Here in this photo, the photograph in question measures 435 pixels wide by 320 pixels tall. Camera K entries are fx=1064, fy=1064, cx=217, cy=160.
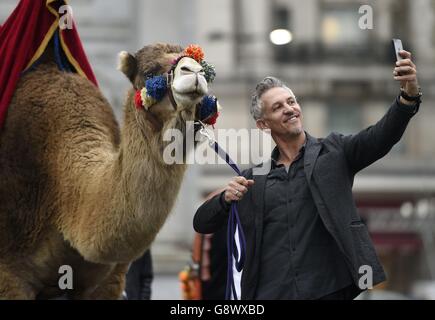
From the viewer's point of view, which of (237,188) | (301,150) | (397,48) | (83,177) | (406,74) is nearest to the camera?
(406,74)

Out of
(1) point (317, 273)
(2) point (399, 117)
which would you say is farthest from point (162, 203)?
(2) point (399, 117)

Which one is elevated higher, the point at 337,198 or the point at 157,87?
the point at 157,87

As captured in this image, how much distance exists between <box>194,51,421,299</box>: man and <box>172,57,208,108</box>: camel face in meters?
0.43

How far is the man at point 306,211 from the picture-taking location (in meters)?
4.84

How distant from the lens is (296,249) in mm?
4945

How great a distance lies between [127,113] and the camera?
5430mm

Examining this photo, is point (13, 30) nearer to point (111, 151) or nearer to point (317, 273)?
point (111, 151)

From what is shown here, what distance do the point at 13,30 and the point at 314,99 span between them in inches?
931

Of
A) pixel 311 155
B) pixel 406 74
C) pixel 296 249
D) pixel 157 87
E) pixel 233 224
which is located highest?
pixel 157 87

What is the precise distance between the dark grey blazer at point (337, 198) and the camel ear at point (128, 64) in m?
0.78

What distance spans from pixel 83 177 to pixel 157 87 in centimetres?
94

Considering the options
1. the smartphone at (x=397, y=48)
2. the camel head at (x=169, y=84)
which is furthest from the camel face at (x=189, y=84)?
the smartphone at (x=397, y=48)

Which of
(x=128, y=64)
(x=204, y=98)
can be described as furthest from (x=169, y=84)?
(x=128, y=64)

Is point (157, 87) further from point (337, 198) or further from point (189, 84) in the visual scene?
point (337, 198)
